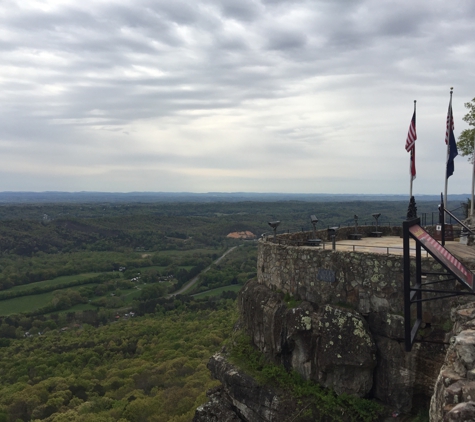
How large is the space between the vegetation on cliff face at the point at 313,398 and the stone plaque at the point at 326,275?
10.8ft

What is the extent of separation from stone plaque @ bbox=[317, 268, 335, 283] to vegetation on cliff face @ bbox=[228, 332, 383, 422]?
3.28m

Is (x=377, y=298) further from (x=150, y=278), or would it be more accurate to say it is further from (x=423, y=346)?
(x=150, y=278)

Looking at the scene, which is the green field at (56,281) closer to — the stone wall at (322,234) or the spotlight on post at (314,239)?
the stone wall at (322,234)

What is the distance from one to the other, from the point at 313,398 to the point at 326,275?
3874 mm

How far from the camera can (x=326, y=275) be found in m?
13.5

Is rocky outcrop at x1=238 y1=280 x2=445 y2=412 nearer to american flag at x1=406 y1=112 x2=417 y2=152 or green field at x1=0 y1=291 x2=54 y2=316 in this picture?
american flag at x1=406 y1=112 x2=417 y2=152

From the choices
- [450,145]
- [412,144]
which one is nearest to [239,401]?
[412,144]

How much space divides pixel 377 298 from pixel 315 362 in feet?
9.36

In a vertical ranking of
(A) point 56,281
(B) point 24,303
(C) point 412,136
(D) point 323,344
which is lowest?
(B) point 24,303

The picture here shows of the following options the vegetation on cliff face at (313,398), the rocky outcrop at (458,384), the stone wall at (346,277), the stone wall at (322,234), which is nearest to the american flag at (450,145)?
the stone wall at (322,234)

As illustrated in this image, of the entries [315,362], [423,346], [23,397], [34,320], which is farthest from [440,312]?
[34,320]

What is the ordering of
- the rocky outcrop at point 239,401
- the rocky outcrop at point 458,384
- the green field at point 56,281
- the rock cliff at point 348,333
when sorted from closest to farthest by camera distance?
the rocky outcrop at point 458,384 → the rock cliff at point 348,333 → the rocky outcrop at point 239,401 → the green field at point 56,281

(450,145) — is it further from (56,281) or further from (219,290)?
(56,281)

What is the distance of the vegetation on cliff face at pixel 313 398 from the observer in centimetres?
1175
